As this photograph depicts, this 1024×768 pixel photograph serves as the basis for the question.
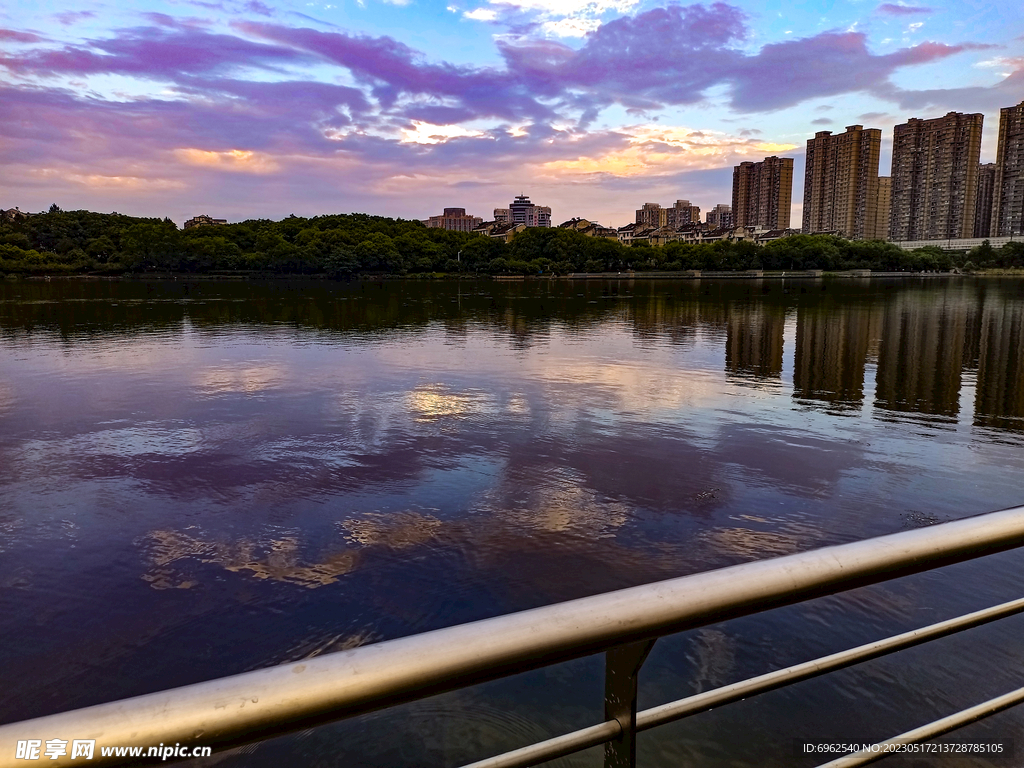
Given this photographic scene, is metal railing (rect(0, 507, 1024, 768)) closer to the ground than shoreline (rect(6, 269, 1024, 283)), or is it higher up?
closer to the ground

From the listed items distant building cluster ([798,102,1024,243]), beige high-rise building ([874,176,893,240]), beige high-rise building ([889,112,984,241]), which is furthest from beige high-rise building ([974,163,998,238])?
beige high-rise building ([874,176,893,240])

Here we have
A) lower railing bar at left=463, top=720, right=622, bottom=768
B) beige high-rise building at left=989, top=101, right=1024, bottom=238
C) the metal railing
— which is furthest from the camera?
beige high-rise building at left=989, top=101, right=1024, bottom=238

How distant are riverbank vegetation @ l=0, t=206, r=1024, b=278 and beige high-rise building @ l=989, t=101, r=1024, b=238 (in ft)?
120

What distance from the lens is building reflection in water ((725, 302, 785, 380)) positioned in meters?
17.0

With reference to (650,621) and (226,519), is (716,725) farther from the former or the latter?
(226,519)

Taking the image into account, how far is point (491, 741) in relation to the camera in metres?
4.25

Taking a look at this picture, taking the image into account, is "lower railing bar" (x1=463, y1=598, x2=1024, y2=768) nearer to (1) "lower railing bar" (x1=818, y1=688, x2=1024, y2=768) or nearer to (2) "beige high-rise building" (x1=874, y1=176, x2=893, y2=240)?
(1) "lower railing bar" (x1=818, y1=688, x2=1024, y2=768)

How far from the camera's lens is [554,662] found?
1.17 m

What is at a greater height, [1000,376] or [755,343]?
[755,343]

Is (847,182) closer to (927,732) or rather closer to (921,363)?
(921,363)

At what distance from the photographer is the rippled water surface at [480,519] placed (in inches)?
182

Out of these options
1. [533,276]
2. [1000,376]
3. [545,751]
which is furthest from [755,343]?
[533,276]

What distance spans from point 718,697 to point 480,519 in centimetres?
624

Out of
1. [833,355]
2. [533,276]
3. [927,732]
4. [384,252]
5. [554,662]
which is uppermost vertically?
[384,252]
